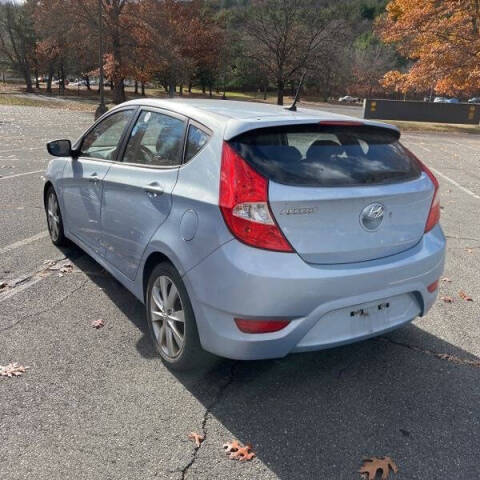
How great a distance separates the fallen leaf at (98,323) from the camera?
363cm

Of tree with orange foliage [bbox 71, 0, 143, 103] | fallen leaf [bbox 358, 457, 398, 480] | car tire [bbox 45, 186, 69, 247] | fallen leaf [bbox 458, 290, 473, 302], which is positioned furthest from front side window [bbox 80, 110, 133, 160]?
tree with orange foliage [bbox 71, 0, 143, 103]

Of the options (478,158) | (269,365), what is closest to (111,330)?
(269,365)

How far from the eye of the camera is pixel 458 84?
27188 millimetres

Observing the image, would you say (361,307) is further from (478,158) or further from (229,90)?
(229,90)

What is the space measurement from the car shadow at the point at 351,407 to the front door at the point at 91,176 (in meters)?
1.08

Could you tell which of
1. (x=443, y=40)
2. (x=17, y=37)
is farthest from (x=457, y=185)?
(x=17, y=37)

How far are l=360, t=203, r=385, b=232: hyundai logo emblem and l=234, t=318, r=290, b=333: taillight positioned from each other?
0.72m

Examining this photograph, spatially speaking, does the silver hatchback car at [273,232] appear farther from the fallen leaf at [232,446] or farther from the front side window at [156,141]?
the fallen leaf at [232,446]

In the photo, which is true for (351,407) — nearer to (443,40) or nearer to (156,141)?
(156,141)

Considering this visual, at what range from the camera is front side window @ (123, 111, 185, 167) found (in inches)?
122

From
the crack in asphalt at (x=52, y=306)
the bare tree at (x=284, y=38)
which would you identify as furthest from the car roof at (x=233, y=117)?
the bare tree at (x=284, y=38)

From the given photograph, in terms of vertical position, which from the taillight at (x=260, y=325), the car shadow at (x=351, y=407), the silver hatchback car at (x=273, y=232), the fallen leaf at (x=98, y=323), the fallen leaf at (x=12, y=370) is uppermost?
the silver hatchback car at (x=273, y=232)

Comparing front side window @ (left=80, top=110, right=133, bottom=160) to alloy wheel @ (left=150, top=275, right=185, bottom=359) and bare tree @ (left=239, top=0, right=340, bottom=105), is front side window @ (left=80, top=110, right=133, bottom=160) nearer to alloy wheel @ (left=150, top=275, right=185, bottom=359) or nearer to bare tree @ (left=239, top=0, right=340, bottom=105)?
alloy wheel @ (left=150, top=275, right=185, bottom=359)

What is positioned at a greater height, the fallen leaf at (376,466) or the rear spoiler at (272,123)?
the rear spoiler at (272,123)
